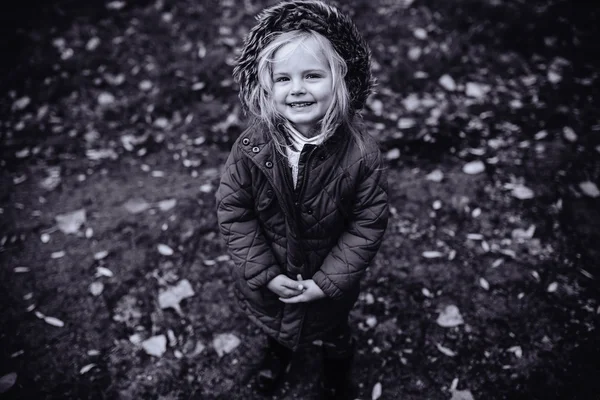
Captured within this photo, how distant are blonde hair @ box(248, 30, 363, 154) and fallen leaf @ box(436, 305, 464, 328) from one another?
1.43 meters

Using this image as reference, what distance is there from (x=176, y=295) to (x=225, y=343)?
490mm

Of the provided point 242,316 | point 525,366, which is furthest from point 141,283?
point 525,366

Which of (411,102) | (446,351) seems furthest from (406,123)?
(446,351)

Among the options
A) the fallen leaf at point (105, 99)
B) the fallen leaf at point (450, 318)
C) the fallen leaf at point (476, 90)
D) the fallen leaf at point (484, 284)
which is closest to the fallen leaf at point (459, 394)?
the fallen leaf at point (450, 318)

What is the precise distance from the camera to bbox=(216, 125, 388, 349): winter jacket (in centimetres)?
141

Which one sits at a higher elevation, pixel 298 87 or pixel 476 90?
pixel 298 87

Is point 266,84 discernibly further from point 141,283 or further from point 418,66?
point 418,66

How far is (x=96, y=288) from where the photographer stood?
2.49 metres

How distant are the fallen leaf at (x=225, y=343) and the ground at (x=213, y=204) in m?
0.01

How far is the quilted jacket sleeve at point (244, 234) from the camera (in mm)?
1511

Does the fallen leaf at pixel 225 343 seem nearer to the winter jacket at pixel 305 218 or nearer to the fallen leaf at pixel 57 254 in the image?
the winter jacket at pixel 305 218

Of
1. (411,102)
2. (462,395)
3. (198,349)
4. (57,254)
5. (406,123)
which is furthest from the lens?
(411,102)

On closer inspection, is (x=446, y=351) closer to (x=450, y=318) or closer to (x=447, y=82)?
(x=450, y=318)

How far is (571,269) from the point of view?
240cm
